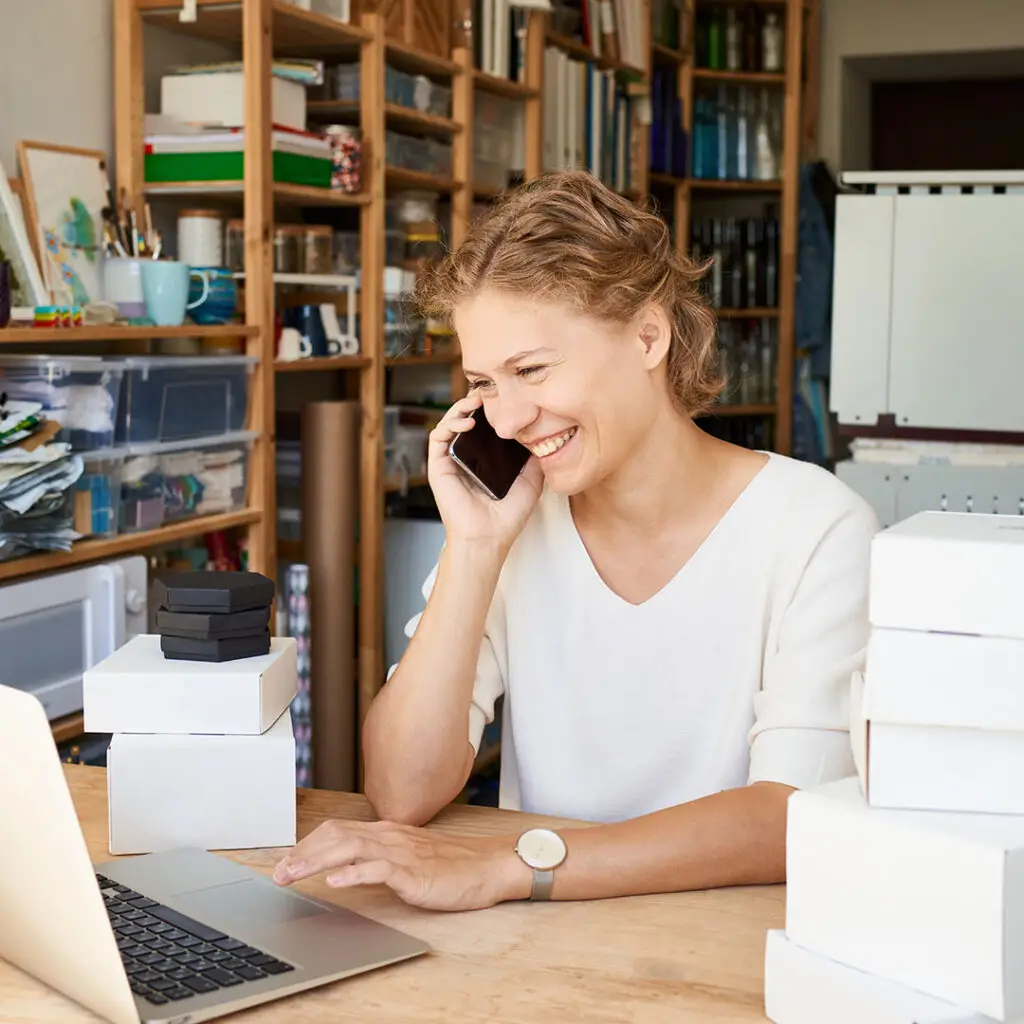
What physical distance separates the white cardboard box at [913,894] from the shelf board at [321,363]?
219cm

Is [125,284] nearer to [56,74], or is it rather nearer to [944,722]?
[56,74]

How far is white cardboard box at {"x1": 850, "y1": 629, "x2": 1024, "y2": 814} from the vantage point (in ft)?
3.06

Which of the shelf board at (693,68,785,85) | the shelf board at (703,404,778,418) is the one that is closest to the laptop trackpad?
the shelf board at (703,404,778,418)

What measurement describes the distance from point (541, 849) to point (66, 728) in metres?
1.31

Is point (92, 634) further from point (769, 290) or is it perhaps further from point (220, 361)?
point (769, 290)

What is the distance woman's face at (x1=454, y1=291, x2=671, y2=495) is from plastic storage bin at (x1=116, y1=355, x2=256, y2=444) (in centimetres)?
107

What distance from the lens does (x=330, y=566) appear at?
10.8ft

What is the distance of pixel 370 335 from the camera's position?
3.37 m

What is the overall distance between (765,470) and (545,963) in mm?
733

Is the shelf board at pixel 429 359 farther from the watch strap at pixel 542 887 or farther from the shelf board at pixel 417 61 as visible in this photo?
the watch strap at pixel 542 887

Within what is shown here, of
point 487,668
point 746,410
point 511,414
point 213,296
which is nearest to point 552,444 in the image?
point 511,414

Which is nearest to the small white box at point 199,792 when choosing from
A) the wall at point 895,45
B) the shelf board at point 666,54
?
the shelf board at point 666,54

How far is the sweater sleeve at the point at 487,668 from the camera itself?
1696mm

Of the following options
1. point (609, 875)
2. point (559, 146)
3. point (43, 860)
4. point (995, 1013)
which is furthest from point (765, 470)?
point (559, 146)
